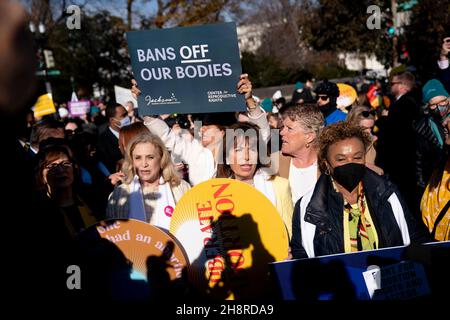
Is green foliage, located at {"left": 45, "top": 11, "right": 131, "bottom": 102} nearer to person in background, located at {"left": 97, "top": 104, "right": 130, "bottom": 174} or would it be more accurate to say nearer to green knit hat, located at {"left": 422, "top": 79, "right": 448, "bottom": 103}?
person in background, located at {"left": 97, "top": 104, "right": 130, "bottom": 174}

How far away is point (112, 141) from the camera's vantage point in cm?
693

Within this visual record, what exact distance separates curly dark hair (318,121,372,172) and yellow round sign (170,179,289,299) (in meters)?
0.48

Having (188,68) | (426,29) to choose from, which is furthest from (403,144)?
(426,29)

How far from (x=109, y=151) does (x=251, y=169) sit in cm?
363

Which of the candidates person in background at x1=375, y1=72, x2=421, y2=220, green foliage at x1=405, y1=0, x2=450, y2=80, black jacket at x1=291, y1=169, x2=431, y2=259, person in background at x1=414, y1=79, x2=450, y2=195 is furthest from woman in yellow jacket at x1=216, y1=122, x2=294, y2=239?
green foliage at x1=405, y1=0, x2=450, y2=80

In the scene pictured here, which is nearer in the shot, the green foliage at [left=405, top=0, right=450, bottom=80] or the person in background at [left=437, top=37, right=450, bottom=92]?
the person in background at [left=437, top=37, right=450, bottom=92]

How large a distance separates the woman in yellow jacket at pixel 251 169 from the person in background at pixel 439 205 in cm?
87

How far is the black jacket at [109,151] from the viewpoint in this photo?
6.60 meters

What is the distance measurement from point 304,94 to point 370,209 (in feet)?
32.5

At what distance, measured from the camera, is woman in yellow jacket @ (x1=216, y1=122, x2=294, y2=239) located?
3461 mm

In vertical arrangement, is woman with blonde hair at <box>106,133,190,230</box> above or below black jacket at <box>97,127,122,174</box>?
below

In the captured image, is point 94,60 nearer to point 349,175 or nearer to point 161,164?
point 161,164

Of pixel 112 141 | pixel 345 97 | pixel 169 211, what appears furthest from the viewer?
pixel 345 97

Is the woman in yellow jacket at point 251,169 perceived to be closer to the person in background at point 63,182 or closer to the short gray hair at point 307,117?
the short gray hair at point 307,117
